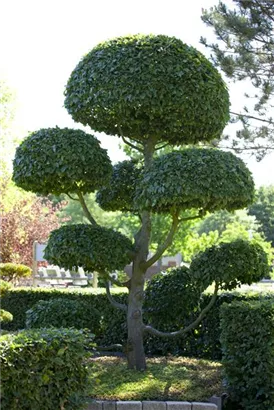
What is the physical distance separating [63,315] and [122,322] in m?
1.93

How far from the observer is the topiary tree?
18.8 ft

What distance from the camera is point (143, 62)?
5.99 metres

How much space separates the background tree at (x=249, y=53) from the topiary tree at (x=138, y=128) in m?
4.55

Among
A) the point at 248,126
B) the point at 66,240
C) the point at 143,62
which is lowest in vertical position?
the point at 66,240

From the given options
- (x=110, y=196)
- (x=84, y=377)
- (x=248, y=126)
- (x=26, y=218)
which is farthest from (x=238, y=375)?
(x=26, y=218)

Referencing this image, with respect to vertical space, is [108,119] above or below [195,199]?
above

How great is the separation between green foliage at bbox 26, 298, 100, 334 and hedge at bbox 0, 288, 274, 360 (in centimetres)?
11

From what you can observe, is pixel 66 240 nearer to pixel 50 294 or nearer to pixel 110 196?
pixel 110 196

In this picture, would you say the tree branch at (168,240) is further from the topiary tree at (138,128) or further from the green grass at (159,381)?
the green grass at (159,381)

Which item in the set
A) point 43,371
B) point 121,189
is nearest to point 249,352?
point 43,371

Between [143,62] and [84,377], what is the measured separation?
2757 millimetres

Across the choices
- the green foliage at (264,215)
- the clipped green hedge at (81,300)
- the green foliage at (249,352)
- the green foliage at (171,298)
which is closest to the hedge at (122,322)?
the clipped green hedge at (81,300)

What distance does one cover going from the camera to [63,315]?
6.30 m

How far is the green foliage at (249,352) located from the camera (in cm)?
562
